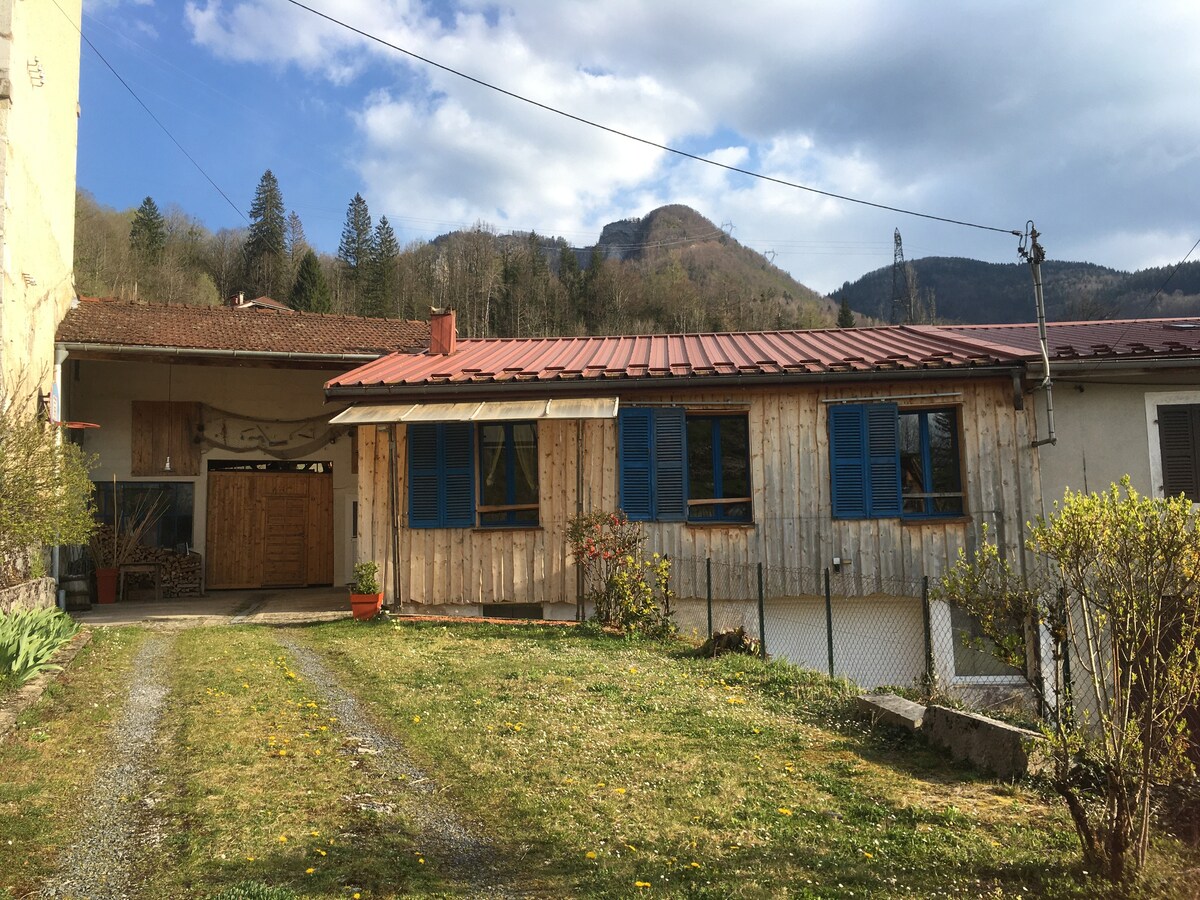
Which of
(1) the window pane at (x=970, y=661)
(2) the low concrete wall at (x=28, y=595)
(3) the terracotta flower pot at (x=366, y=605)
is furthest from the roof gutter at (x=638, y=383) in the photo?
(2) the low concrete wall at (x=28, y=595)

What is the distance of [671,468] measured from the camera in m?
11.7

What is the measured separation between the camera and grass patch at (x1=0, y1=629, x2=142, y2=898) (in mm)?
4004

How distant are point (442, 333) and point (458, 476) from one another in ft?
11.3

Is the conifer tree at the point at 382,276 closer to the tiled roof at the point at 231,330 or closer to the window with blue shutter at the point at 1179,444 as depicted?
the tiled roof at the point at 231,330

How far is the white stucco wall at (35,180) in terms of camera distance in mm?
10508

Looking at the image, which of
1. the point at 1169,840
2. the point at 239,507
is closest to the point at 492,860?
the point at 1169,840

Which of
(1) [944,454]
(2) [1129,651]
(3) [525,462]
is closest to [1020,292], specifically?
(1) [944,454]

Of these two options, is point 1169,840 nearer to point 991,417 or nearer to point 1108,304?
point 991,417

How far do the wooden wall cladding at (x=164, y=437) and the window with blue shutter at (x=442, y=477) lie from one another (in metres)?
6.99

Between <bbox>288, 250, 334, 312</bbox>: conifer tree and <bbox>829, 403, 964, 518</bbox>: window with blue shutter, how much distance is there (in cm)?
4060

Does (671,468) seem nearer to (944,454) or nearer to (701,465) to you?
(701,465)

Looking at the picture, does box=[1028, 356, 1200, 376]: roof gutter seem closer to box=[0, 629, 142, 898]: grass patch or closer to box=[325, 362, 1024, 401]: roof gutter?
box=[325, 362, 1024, 401]: roof gutter

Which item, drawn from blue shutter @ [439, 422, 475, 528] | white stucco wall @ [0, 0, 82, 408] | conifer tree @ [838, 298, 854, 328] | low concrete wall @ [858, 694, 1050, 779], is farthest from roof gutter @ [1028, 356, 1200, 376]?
conifer tree @ [838, 298, 854, 328]

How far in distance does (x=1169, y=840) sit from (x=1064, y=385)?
845 centimetres
